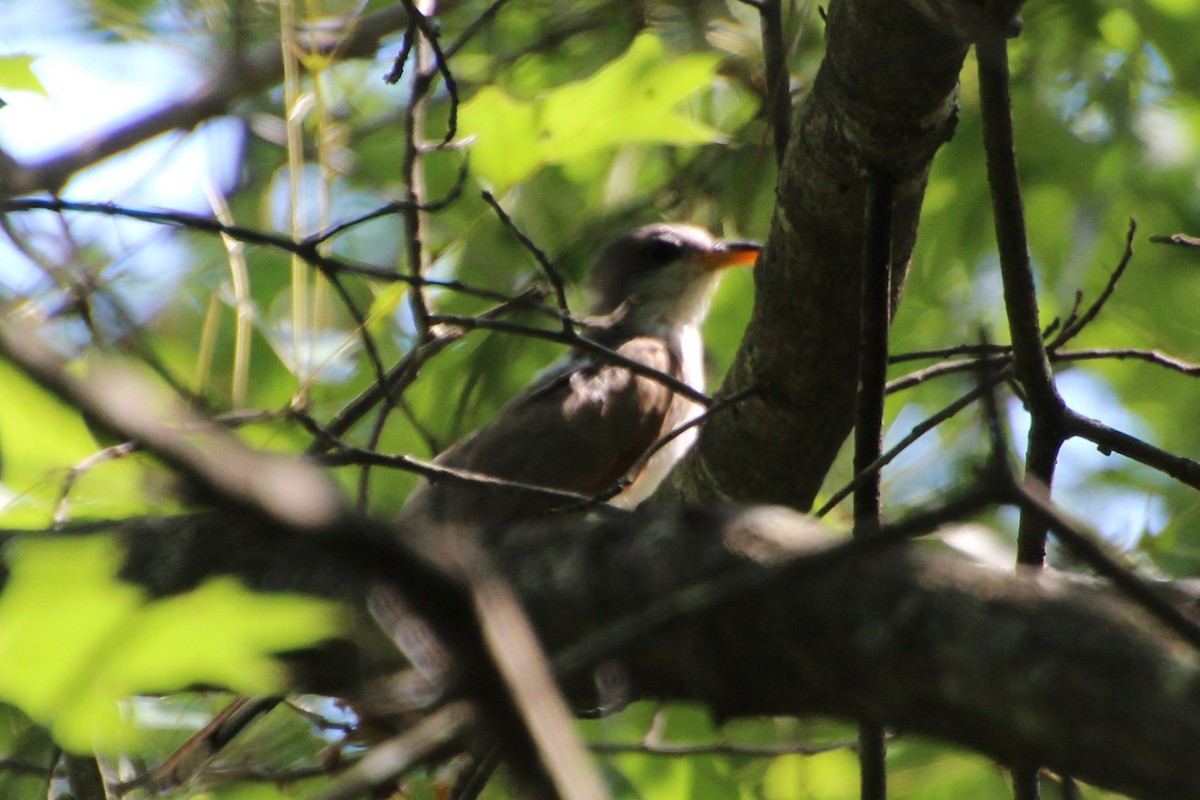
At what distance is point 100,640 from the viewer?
4.82 ft

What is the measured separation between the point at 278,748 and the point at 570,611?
2.20 m

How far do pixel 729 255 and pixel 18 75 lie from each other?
11.0ft

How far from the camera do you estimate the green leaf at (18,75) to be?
2826 mm

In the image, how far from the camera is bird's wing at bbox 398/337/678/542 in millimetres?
4805

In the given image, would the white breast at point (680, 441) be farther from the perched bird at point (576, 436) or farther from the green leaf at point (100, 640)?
the green leaf at point (100, 640)

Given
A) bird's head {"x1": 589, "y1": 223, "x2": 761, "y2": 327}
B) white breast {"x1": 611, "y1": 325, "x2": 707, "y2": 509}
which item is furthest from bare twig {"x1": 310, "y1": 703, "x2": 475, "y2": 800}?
bird's head {"x1": 589, "y1": 223, "x2": 761, "y2": 327}

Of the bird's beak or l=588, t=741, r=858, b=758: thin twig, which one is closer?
l=588, t=741, r=858, b=758: thin twig

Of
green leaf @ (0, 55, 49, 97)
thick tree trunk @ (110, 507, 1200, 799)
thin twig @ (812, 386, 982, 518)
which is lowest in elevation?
thick tree trunk @ (110, 507, 1200, 799)

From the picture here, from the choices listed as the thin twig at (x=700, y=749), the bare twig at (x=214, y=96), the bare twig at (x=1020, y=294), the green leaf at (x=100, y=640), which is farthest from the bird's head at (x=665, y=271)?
the green leaf at (x=100, y=640)

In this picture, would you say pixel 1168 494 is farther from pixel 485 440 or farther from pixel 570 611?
pixel 570 611

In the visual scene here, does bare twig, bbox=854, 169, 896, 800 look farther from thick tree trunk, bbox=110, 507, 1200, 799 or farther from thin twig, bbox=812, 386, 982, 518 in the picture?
thick tree trunk, bbox=110, 507, 1200, 799

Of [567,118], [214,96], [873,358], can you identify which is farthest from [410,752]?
[214,96]

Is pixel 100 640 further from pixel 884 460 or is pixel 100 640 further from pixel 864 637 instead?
pixel 884 460

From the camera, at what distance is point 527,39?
6.34 m
